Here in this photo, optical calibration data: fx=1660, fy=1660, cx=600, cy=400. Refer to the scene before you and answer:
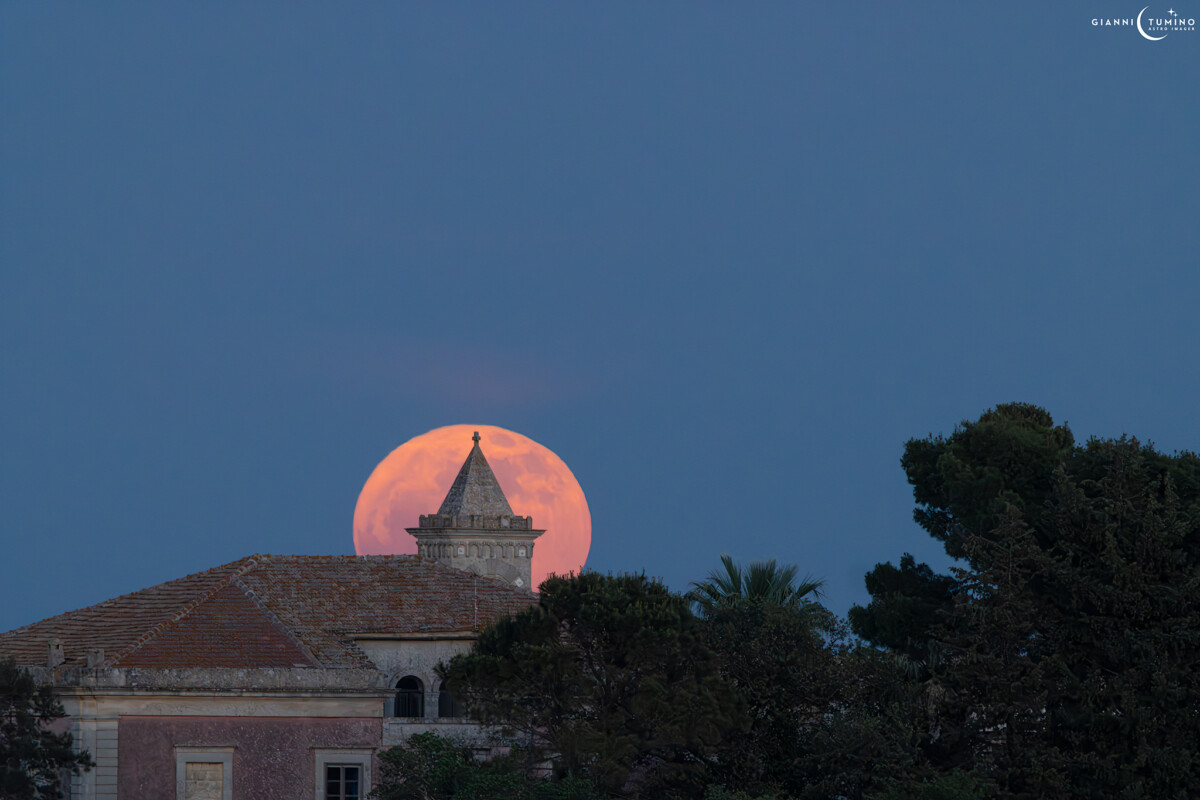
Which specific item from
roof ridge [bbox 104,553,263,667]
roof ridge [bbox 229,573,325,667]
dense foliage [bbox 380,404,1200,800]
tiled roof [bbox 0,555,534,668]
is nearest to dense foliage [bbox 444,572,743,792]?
dense foliage [bbox 380,404,1200,800]

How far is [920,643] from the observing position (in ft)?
130

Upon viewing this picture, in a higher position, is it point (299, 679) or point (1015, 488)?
point (1015, 488)

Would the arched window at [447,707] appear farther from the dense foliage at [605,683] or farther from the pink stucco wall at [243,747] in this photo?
the dense foliage at [605,683]

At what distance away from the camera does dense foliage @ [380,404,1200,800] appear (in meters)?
33.5

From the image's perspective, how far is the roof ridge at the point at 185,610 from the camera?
124 ft

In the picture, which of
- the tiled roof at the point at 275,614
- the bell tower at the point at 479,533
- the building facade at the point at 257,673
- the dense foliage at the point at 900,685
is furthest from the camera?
the bell tower at the point at 479,533

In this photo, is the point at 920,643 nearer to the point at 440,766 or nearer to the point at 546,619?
the point at 546,619

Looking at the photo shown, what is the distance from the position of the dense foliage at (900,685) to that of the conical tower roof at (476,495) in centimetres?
2427

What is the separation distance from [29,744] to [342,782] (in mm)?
7024

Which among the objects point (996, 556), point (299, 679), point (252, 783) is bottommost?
point (252, 783)

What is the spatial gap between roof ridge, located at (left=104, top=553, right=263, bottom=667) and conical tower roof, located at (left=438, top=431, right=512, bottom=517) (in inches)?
667

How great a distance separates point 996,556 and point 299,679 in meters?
15.7

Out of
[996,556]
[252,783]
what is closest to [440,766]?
[252,783]

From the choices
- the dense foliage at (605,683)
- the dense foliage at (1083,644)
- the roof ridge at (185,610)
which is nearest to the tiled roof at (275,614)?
the roof ridge at (185,610)
